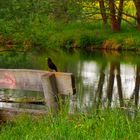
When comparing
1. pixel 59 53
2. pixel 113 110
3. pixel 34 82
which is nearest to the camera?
pixel 113 110

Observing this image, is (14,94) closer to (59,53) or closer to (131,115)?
(131,115)

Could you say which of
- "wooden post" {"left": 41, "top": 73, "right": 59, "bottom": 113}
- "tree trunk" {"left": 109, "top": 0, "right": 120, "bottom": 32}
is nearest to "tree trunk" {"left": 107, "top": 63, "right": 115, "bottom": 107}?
"wooden post" {"left": 41, "top": 73, "right": 59, "bottom": 113}

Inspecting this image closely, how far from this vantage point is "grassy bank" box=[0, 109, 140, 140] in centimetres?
723

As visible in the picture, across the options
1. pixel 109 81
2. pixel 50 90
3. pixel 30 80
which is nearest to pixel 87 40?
pixel 109 81

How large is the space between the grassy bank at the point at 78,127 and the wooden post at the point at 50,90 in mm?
451

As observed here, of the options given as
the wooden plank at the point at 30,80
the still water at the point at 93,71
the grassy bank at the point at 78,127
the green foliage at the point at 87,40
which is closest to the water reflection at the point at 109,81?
the still water at the point at 93,71

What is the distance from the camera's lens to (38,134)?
7633 mm

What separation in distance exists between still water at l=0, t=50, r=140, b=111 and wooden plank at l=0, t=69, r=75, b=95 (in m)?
0.84

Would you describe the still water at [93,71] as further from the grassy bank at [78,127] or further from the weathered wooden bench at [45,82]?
the grassy bank at [78,127]

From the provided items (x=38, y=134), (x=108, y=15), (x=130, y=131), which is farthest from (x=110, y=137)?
(x=108, y=15)

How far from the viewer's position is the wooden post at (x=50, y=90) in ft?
31.0

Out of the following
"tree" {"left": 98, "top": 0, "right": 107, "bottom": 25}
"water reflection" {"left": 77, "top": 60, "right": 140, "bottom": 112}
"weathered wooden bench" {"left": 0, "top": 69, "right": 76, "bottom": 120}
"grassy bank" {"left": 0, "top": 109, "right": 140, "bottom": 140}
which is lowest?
"water reflection" {"left": 77, "top": 60, "right": 140, "bottom": 112}

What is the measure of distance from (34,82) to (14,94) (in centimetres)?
568

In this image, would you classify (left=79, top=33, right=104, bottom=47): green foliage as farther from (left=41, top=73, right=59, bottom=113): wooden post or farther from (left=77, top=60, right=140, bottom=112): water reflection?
(left=41, top=73, right=59, bottom=113): wooden post
